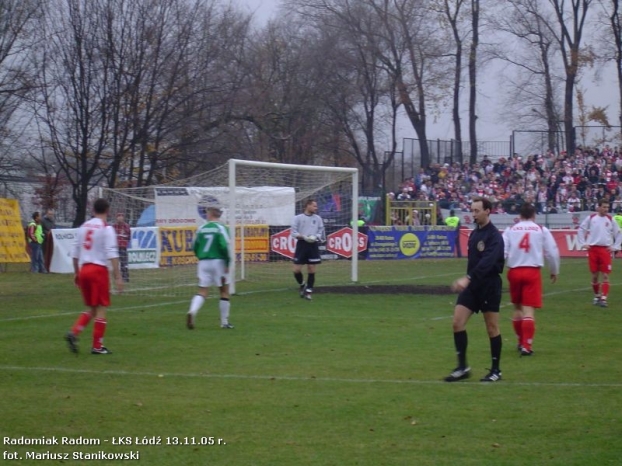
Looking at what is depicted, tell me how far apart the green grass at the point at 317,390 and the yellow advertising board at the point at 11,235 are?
45.9 feet

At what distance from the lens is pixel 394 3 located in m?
47.5

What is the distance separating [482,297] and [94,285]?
4.93 metres

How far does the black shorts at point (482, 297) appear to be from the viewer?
9531mm

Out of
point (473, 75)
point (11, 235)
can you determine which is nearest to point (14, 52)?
point (11, 235)

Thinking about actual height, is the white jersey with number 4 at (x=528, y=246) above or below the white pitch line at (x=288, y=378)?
above

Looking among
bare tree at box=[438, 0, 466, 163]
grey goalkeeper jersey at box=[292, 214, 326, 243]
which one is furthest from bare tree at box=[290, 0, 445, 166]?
grey goalkeeper jersey at box=[292, 214, 326, 243]

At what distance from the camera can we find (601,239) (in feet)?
59.0

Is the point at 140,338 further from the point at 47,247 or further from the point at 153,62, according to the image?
the point at 153,62

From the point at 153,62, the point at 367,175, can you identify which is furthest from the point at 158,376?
the point at 367,175

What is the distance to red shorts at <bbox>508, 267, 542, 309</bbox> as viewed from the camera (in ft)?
38.5

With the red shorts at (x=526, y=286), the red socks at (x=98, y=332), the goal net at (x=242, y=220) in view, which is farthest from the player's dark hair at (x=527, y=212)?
the goal net at (x=242, y=220)

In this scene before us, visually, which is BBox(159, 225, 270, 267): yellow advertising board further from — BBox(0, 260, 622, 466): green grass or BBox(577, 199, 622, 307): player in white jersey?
BBox(577, 199, 622, 307): player in white jersey

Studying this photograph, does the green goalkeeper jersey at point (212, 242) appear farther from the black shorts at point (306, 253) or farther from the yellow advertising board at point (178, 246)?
the yellow advertising board at point (178, 246)

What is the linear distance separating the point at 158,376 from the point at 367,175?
3936 cm
